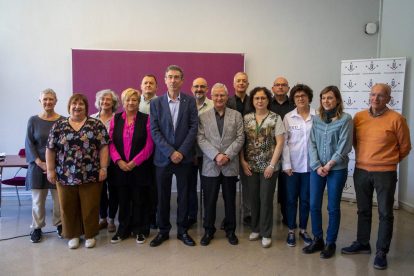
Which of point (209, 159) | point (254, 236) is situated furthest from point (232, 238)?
point (209, 159)

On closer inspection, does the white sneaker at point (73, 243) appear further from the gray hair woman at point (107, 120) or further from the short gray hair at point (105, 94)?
the short gray hair at point (105, 94)

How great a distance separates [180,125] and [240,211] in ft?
5.87

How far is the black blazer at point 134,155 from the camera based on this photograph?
299 centimetres

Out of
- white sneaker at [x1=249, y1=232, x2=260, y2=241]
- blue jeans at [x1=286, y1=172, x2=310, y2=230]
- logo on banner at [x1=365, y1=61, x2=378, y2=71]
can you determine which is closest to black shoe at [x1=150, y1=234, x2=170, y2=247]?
white sneaker at [x1=249, y1=232, x2=260, y2=241]

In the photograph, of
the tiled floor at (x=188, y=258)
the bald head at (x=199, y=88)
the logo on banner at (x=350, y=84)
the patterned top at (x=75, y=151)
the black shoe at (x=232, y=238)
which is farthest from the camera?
the logo on banner at (x=350, y=84)

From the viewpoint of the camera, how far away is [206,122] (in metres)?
3.02

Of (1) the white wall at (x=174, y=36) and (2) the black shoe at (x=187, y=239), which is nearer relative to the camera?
(2) the black shoe at (x=187, y=239)

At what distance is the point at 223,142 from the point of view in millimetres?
2941

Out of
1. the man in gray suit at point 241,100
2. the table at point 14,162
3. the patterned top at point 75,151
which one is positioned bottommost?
the table at point 14,162

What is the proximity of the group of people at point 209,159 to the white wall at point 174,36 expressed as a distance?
7.08 ft

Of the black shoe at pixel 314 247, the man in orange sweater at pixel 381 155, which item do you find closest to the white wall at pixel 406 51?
the man in orange sweater at pixel 381 155

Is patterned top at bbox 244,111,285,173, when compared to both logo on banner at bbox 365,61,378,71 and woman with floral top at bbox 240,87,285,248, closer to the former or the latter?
woman with floral top at bbox 240,87,285,248

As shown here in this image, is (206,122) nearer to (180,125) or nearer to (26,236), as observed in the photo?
(180,125)

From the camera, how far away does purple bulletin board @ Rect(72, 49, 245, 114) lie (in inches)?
189
